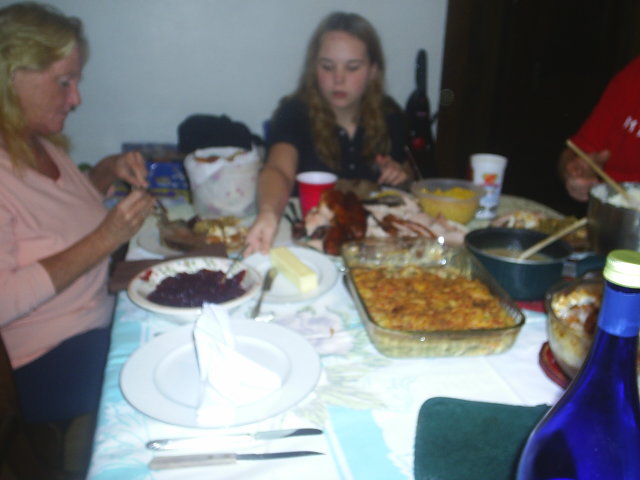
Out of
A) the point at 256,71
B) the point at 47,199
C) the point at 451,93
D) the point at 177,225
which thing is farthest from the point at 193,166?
the point at 451,93

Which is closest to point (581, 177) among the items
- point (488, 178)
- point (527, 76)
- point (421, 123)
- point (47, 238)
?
point (488, 178)

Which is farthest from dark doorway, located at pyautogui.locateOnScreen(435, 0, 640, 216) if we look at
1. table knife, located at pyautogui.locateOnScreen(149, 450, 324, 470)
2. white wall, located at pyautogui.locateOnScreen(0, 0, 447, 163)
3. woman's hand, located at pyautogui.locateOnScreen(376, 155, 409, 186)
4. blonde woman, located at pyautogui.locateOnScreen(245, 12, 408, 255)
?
table knife, located at pyautogui.locateOnScreen(149, 450, 324, 470)

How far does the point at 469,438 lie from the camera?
2.76 feet

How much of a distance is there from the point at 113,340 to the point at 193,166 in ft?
2.94

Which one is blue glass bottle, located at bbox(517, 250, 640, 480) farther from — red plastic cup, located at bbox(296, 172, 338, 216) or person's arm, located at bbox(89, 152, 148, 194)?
person's arm, located at bbox(89, 152, 148, 194)

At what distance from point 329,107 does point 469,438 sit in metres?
2.18

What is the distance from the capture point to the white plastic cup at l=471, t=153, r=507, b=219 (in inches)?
77.0

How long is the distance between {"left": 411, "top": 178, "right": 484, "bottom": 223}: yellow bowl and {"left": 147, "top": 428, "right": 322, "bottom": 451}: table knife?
3.84 ft

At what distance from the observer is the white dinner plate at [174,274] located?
115cm

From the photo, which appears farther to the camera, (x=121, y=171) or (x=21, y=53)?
(x=121, y=171)

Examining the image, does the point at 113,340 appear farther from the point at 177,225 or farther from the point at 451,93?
the point at 451,93

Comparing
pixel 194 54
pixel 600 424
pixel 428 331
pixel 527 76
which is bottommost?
pixel 428 331

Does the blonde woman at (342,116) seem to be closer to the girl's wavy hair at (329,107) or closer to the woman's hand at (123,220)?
the girl's wavy hair at (329,107)

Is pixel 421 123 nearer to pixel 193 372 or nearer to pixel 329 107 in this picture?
pixel 329 107
